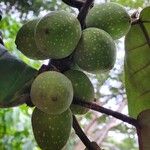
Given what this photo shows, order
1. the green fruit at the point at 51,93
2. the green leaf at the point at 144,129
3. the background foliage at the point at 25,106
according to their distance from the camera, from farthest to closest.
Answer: the background foliage at the point at 25,106 < the green leaf at the point at 144,129 < the green fruit at the point at 51,93

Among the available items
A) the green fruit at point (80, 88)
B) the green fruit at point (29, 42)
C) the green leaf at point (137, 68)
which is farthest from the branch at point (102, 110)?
the green leaf at point (137, 68)

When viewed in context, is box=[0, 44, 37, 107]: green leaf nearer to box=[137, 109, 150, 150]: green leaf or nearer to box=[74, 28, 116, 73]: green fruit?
box=[74, 28, 116, 73]: green fruit

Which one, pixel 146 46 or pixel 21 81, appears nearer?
pixel 21 81

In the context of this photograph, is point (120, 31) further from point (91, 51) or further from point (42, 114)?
point (42, 114)

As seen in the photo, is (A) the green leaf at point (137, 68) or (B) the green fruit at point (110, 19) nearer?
(B) the green fruit at point (110, 19)

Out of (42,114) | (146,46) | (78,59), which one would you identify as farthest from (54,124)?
(146,46)

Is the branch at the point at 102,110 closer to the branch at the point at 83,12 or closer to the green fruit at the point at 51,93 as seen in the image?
the green fruit at the point at 51,93

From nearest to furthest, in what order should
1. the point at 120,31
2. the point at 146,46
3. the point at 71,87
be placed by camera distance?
the point at 71,87, the point at 120,31, the point at 146,46
